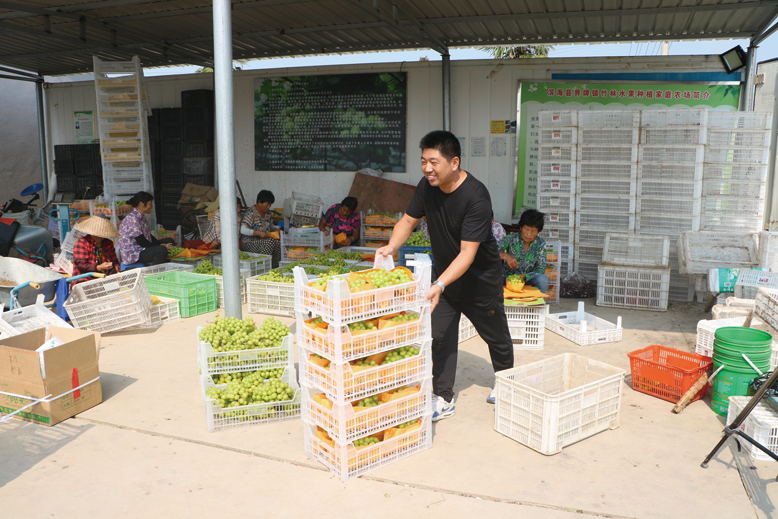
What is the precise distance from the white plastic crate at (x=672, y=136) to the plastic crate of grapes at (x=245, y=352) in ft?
19.4

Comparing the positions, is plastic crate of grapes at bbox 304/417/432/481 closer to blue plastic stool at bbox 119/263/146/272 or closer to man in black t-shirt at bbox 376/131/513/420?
man in black t-shirt at bbox 376/131/513/420

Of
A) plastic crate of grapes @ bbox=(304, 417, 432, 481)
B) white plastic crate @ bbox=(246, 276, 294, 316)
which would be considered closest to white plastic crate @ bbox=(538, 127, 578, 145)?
white plastic crate @ bbox=(246, 276, 294, 316)

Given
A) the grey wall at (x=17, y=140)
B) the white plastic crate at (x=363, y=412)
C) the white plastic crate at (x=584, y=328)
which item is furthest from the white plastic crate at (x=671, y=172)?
the grey wall at (x=17, y=140)

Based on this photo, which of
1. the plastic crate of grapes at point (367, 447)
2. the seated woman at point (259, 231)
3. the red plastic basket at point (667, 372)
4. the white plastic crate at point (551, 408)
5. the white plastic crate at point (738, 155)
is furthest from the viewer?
the seated woman at point (259, 231)

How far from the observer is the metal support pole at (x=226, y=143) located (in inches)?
192

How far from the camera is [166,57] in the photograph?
1133cm

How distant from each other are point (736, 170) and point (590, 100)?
2.55 m

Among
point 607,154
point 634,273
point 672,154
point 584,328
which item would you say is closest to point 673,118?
point 672,154

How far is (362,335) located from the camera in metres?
3.35

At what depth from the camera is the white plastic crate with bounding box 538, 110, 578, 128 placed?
8152mm

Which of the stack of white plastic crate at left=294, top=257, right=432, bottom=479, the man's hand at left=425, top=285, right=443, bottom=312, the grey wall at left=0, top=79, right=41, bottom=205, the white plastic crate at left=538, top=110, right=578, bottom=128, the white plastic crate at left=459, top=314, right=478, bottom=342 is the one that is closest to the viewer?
the stack of white plastic crate at left=294, top=257, right=432, bottom=479

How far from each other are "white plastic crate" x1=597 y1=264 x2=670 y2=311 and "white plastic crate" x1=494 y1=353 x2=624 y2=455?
356cm

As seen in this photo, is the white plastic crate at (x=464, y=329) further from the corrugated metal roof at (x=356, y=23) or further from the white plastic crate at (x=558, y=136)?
the corrugated metal roof at (x=356, y=23)

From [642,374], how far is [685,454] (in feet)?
3.48
